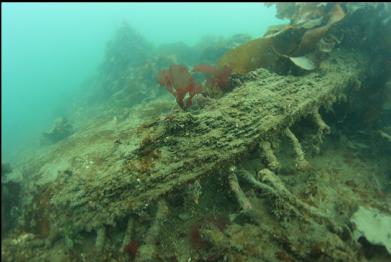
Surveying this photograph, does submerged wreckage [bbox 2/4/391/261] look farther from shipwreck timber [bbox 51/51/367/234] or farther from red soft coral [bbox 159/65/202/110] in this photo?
red soft coral [bbox 159/65/202/110]

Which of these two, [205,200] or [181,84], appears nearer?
[205,200]

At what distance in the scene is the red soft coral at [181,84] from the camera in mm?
3766

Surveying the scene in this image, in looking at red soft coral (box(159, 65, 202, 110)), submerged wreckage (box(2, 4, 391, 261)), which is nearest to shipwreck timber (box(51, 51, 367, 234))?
submerged wreckage (box(2, 4, 391, 261))

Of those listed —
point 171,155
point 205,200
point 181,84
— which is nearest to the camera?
point 171,155

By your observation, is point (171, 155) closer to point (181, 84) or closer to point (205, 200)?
point (205, 200)

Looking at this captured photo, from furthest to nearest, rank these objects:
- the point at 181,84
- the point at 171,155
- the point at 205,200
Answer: the point at 181,84 → the point at 205,200 → the point at 171,155

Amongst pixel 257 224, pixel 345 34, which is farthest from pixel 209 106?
pixel 345 34

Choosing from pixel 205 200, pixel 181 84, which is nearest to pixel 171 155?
pixel 205 200

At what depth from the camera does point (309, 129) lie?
3822 mm

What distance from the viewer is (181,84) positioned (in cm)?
390

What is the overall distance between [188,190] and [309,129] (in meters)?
1.94

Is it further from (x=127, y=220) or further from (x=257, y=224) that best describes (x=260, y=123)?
(x=127, y=220)

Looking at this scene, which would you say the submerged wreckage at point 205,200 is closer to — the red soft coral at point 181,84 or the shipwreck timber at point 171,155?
the shipwreck timber at point 171,155

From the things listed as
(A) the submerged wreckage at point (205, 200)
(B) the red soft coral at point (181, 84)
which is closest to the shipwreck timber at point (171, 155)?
(A) the submerged wreckage at point (205, 200)
